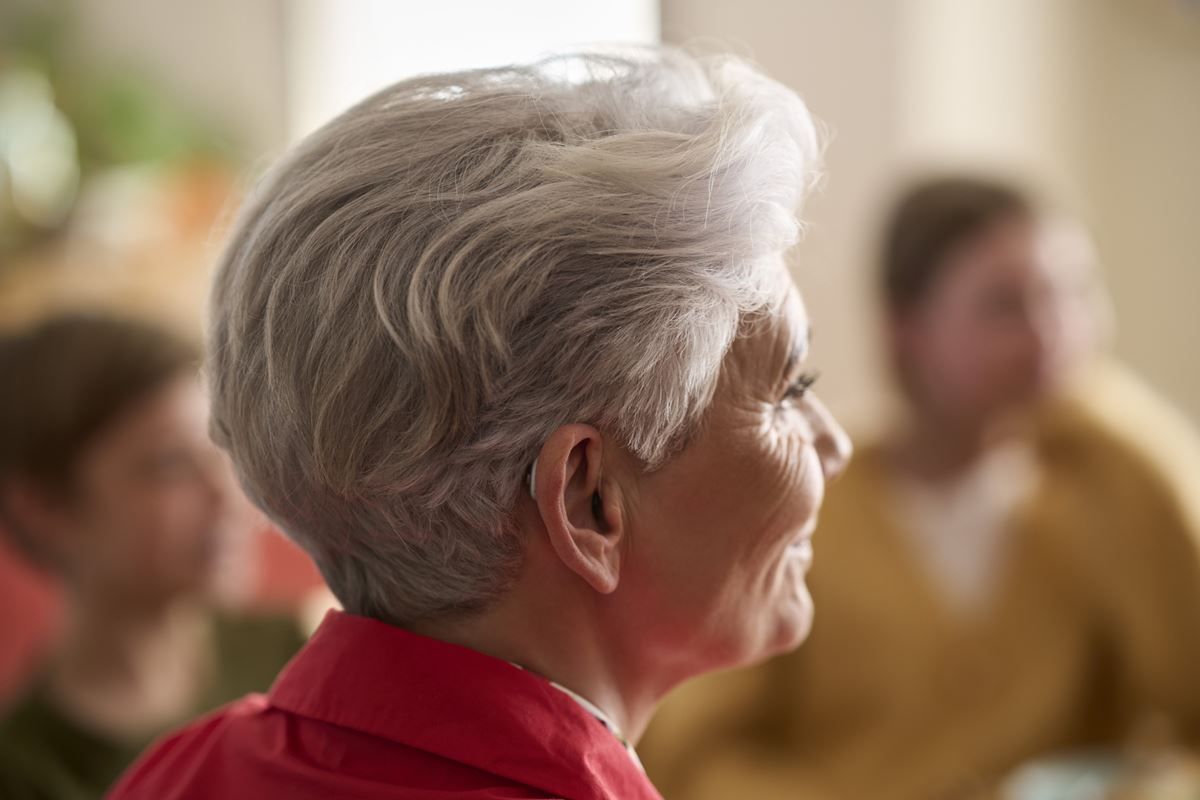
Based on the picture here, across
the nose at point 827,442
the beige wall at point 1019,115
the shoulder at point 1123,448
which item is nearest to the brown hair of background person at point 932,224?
the shoulder at point 1123,448

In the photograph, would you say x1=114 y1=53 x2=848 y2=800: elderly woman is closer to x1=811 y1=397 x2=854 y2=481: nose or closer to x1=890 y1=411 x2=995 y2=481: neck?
x1=811 y1=397 x2=854 y2=481: nose

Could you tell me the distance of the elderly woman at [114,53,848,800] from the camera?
2.55 feet

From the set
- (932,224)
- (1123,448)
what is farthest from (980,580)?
(932,224)

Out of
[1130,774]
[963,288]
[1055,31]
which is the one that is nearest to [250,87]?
[1055,31]

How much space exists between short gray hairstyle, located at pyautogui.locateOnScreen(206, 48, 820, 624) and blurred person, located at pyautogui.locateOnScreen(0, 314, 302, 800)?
795 mm

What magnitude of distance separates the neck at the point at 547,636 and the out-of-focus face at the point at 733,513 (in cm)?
3

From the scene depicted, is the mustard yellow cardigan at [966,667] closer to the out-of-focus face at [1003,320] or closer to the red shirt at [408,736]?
the out-of-focus face at [1003,320]

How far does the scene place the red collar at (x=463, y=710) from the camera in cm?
78

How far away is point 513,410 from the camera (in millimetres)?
786

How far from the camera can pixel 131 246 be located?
2.99 meters

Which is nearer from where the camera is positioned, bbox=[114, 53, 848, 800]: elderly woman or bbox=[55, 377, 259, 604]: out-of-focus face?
bbox=[114, 53, 848, 800]: elderly woman

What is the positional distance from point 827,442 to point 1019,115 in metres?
2.74

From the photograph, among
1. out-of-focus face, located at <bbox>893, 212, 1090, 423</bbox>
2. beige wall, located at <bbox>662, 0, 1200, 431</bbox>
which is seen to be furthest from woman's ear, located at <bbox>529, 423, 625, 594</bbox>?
beige wall, located at <bbox>662, 0, 1200, 431</bbox>

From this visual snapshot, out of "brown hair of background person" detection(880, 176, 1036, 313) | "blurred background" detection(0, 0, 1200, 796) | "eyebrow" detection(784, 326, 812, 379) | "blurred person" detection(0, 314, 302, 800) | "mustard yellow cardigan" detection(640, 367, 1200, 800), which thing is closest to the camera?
"eyebrow" detection(784, 326, 812, 379)
